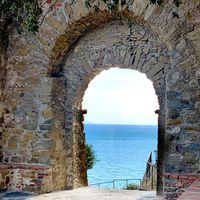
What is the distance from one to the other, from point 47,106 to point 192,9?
2908 millimetres

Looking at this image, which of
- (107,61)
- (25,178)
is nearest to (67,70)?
(107,61)

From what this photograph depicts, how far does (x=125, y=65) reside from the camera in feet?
23.2

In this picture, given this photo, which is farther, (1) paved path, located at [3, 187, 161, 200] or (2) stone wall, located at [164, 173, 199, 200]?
(1) paved path, located at [3, 187, 161, 200]

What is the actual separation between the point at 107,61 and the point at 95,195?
90.0 inches

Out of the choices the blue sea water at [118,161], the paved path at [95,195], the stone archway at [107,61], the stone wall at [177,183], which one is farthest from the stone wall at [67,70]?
the blue sea water at [118,161]

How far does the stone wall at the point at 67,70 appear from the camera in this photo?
22.0 ft

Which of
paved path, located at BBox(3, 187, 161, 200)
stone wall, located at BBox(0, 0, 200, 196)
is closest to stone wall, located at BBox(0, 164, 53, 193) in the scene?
stone wall, located at BBox(0, 0, 200, 196)

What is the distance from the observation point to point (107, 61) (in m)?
7.23

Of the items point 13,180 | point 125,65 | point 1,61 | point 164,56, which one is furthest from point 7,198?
point 164,56

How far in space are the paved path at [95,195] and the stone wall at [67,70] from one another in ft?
0.79

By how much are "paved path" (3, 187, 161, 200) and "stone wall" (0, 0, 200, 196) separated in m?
0.24

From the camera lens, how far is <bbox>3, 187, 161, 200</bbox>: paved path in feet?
22.1

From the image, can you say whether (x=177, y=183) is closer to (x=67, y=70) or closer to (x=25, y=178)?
(x=25, y=178)

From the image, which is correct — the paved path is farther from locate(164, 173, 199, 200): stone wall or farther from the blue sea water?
the blue sea water
